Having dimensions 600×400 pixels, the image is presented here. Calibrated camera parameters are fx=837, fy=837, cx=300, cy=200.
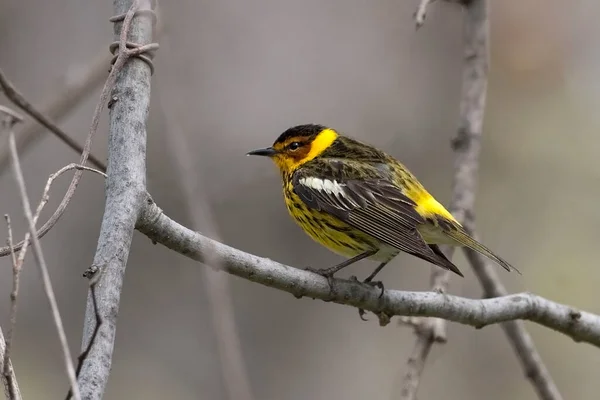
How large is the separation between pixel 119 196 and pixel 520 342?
8.00 ft

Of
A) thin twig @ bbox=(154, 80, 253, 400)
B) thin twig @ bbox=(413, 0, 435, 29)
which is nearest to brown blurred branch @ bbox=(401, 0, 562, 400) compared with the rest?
thin twig @ bbox=(413, 0, 435, 29)

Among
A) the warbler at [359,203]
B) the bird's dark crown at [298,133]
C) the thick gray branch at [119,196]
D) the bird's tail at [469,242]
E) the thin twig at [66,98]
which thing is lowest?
the thick gray branch at [119,196]

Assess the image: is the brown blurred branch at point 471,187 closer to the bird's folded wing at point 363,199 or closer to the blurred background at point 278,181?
the bird's folded wing at point 363,199

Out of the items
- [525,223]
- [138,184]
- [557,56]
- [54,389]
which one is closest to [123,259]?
[138,184]

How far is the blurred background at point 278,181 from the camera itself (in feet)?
19.8

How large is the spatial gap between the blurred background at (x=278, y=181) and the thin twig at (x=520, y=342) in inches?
83.2

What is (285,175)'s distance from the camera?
4.62 metres

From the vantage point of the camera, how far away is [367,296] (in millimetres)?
3256

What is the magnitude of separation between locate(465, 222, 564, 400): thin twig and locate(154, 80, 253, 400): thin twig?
2219mm

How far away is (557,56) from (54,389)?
4897 mm

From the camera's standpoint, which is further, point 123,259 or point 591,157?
point 591,157

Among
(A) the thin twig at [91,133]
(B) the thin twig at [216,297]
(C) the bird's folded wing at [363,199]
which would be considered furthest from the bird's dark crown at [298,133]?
(B) the thin twig at [216,297]

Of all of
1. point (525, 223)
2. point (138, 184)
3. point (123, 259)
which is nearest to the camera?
point (123, 259)

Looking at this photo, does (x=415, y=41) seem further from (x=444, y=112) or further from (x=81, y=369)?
(x=81, y=369)
